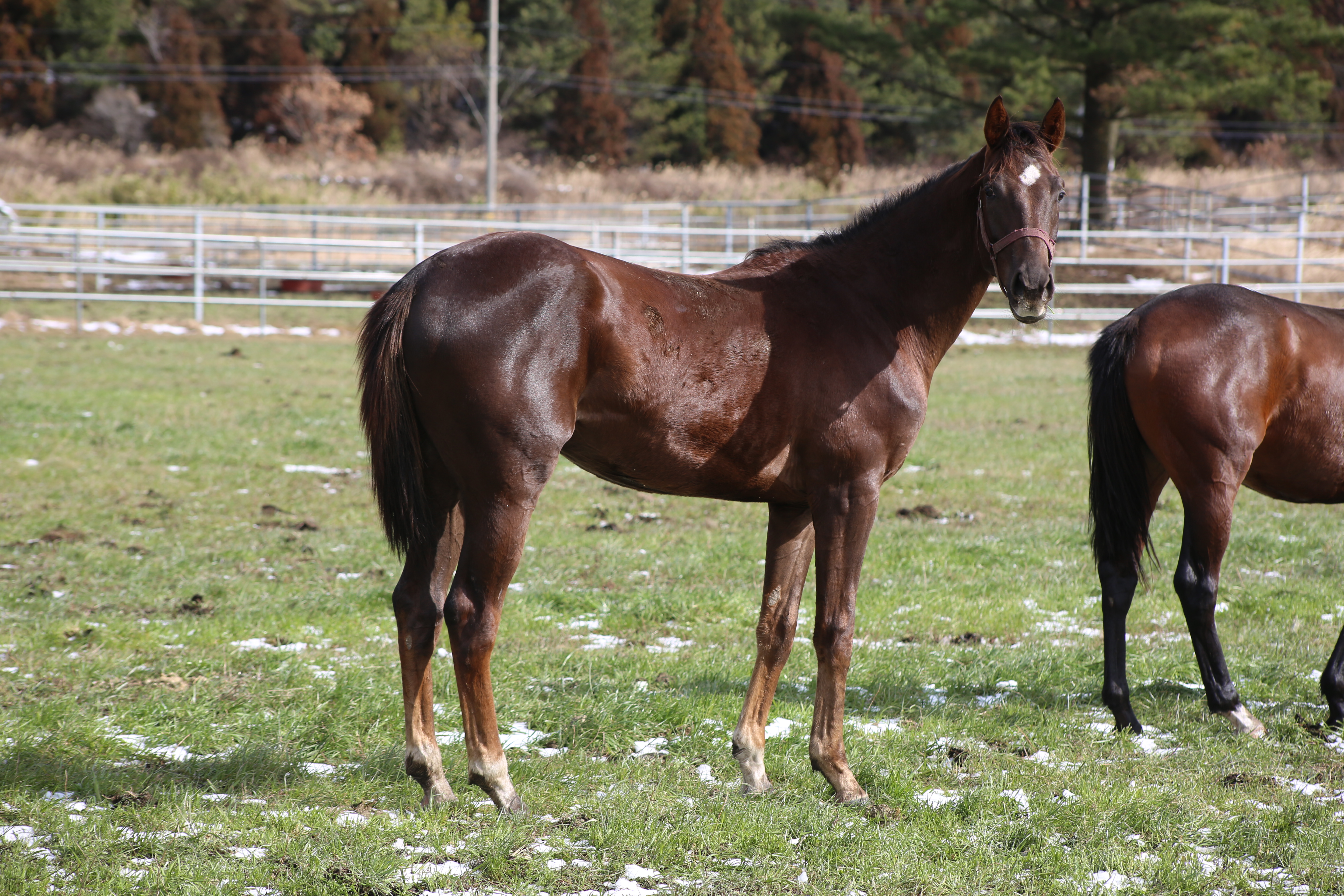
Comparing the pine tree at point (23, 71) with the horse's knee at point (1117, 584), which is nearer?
the horse's knee at point (1117, 584)

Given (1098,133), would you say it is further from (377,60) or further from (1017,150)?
(377,60)

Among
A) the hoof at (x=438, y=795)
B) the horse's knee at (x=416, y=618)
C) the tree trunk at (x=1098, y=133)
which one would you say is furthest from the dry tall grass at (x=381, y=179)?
the hoof at (x=438, y=795)

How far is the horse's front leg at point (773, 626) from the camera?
142 inches

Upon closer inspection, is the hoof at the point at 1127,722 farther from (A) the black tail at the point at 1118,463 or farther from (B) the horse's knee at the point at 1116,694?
(A) the black tail at the point at 1118,463

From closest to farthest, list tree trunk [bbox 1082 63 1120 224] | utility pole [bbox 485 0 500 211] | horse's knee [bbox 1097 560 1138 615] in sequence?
1. horse's knee [bbox 1097 560 1138 615]
2. tree trunk [bbox 1082 63 1120 224]
3. utility pole [bbox 485 0 500 211]

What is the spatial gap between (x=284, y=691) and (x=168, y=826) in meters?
1.09

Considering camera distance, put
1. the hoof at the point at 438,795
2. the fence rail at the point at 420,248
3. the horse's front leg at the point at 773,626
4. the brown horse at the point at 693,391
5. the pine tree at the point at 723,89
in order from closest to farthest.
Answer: the brown horse at the point at 693,391 < the hoof at the point at 438,795 < the horse's front leg at the point at 773,626 < the fence rail at the point at 420,248 < the pine tree at the point at 723,89

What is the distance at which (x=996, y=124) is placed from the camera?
3.40 meters

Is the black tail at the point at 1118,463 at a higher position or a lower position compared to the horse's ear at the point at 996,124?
lower

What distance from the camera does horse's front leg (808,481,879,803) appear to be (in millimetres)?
3479

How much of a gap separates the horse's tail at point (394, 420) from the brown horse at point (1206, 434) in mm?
2850

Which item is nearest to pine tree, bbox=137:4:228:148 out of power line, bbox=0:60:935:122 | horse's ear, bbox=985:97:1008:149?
power line, bbox=0:60:935:122

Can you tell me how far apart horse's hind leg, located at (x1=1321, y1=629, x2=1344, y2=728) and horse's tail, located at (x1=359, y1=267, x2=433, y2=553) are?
3639 millimetres

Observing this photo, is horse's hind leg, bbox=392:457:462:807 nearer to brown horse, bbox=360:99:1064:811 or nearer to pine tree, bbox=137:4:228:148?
brown horse, bbox=360:99:1064:811
